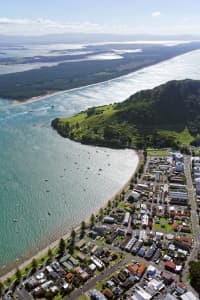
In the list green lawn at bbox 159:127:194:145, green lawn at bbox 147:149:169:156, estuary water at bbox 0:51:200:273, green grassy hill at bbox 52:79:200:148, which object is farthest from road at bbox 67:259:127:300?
green lawn at bbox 159:127:194:145

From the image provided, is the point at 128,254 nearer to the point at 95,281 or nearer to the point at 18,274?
the point at 95,281

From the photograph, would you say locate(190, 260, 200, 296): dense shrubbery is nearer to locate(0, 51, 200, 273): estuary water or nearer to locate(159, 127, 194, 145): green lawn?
locate(0, 51, 200, 273): estuary water

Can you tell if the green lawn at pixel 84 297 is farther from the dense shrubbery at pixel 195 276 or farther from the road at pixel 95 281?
the dense shrubbery at pixel 195 276

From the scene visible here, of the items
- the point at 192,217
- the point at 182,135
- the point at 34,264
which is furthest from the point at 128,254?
the point at 182,135

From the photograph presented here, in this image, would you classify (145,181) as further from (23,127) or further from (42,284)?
(23,127)

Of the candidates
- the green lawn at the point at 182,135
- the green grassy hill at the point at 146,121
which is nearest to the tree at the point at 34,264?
the green grassy hill at the point at 146,121

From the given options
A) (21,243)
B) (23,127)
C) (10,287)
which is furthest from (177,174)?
(23,127)
